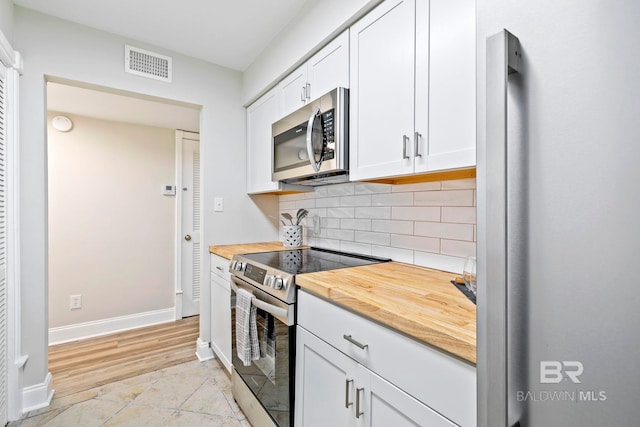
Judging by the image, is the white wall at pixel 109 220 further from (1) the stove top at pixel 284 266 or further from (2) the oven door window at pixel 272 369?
(2) the oven door window at pixel 272 369

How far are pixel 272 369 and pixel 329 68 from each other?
1.60 m

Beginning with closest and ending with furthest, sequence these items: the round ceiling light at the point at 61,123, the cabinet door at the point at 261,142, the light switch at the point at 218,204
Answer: the cabinet door at the point at 261,142 < the light switch at the point at 218,204 < the round ceiling light at the point at 61,123

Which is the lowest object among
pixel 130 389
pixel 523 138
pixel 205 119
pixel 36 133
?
pixel 130 389

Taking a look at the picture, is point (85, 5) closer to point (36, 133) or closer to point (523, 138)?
point (36, 133)

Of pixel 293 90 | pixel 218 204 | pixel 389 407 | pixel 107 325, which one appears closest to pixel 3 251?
pixel 218 204

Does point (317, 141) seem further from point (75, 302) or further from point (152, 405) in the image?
point (75, 302)

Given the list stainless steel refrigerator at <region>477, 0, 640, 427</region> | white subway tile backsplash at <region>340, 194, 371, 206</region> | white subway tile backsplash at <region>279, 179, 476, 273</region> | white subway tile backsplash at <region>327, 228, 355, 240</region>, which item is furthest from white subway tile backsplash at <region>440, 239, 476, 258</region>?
stainless steel refrigerator at <region>477, 0, 640, 427</region>

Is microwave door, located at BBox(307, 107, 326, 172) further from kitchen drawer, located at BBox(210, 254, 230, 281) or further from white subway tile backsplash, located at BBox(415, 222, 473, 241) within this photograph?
kitchen drawer, located at BBox(210, 254, 230, 281)

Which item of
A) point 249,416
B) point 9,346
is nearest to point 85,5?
point 9,346

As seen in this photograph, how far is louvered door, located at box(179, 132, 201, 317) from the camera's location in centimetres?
341

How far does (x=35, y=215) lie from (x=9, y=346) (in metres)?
0.74

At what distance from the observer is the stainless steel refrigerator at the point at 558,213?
0.36 m

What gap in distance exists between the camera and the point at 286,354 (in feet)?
4.33

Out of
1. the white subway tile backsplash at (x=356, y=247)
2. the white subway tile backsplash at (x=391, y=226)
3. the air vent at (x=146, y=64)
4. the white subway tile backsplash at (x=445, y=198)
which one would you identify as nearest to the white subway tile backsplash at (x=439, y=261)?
the white subway tile backsplash at (x=391, y=226)
